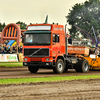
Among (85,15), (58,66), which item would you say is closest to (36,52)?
(58,66)

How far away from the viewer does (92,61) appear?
21.9m

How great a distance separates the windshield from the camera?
1814cm

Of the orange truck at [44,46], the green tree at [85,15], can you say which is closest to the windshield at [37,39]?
the orange truck at [44,46]

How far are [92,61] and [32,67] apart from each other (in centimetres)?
492

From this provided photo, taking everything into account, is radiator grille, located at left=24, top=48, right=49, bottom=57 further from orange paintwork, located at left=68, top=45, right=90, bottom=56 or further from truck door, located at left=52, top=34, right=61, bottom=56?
orange paintwork, located at left=68, top=45, right=90, bottom=56

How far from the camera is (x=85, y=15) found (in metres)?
86.3

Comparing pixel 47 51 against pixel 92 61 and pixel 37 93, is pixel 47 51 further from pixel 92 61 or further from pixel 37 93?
pixel 37 93

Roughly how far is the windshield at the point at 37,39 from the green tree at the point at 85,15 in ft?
214

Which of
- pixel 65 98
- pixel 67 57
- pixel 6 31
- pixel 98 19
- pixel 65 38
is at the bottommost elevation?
pixel 65 98

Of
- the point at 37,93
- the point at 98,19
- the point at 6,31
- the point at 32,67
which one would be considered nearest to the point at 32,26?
the point at 32,67

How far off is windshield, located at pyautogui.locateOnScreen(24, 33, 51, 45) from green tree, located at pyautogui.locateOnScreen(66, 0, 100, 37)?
2563 inches

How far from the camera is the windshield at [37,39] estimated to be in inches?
714

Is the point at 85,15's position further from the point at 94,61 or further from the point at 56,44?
the point at 56,44

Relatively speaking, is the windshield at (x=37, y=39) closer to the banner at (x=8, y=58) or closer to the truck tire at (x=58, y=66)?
the truck tire at (x=58, y=66)
